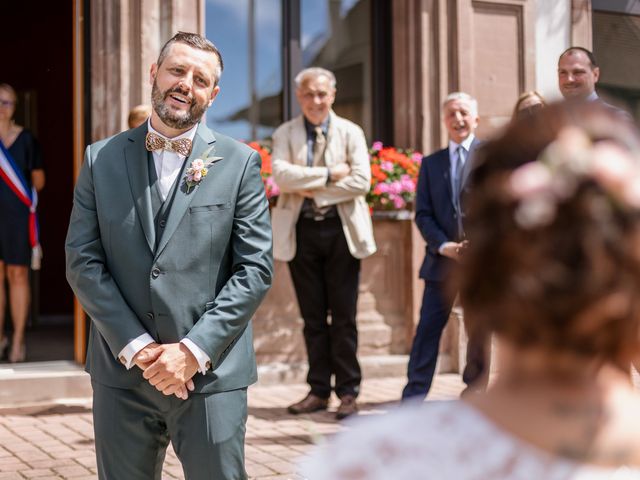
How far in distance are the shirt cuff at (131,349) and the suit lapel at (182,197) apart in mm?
292

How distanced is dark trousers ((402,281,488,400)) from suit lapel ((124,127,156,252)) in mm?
3358

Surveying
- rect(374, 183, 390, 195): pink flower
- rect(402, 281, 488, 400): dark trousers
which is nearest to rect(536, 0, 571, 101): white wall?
rect(374, 183, 390, 195): pink flower

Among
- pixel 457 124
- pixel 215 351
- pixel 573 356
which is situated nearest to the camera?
pixel 573 356

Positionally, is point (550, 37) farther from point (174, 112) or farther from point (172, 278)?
point (172, 278)

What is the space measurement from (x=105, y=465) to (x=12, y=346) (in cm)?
547

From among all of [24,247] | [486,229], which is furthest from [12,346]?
[486,229]

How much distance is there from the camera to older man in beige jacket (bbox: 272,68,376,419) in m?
6.91

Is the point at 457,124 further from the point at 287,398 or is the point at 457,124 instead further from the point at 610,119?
the point at 610,119

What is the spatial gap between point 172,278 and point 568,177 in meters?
2.17

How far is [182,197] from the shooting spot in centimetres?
339

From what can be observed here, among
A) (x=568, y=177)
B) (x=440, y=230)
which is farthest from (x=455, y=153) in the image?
(x=568, y=177)

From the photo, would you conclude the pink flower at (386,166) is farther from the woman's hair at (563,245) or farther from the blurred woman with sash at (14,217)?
the woman's hair at (563,245)

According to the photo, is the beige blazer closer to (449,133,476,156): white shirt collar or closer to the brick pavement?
(449,133,476,156): white shirt collar

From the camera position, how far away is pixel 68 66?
470 inches
